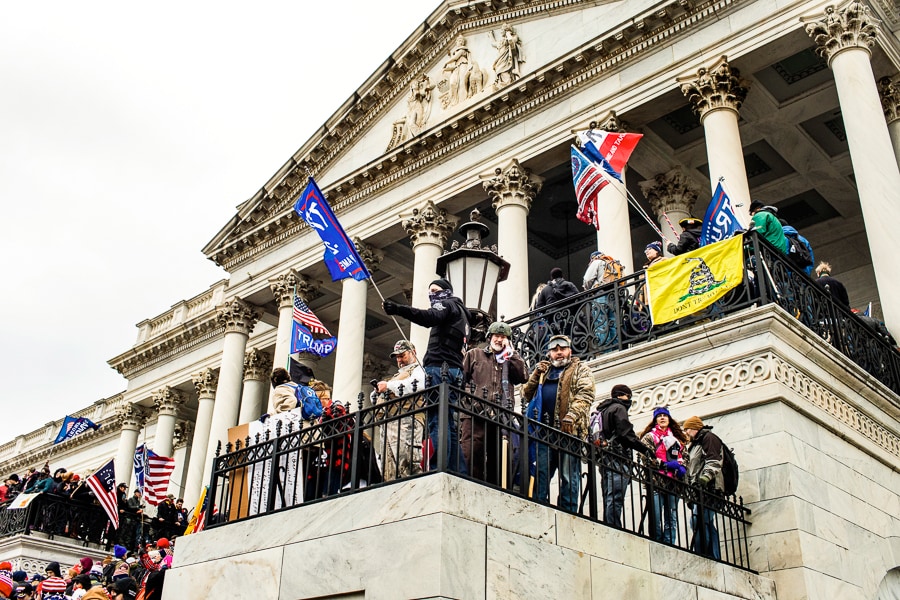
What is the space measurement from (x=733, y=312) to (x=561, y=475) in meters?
4.77

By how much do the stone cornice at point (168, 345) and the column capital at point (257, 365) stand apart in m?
2.55

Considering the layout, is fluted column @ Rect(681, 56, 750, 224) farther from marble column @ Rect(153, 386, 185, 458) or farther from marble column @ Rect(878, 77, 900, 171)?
marble column @ Rect(153, 386, 185, 458)

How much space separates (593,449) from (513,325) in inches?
259

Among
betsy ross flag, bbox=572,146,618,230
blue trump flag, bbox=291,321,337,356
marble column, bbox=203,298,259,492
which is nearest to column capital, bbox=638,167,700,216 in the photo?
betsy ross flag, bbox=572,146,618,230

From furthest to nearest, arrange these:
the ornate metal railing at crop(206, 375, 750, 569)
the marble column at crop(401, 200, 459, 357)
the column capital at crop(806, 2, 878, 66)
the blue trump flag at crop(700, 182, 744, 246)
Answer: the marble column at crop(401, 200, 459, 357) < the column capital at crop(806, 2, 878, 66) < the blue trump flag at crop(700, 182, 744, 246) < the ornate metal railing at crop(206, 375, 750, 569)

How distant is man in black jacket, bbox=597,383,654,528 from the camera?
791cm

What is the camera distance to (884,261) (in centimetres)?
1426

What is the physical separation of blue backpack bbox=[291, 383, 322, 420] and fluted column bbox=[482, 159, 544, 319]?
33.8 feet

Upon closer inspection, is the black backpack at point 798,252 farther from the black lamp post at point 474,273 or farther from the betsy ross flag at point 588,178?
the black lamp post at point 474,273

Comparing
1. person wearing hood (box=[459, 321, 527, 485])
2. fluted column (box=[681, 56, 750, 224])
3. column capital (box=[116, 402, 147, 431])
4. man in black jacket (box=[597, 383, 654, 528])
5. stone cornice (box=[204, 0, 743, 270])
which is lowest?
man in black jacket (box=[597, 383, 654, 528])

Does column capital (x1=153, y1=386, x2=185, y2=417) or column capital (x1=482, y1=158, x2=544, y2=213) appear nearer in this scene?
column capital (x1=482, y1=158, x2=544, y2=213)

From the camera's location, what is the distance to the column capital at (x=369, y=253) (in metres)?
26.2

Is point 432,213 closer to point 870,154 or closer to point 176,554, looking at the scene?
point 870,154

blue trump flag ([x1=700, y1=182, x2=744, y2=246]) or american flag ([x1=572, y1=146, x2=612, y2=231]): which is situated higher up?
american flag ([x1=572, y1=146, x2=612, y2=231])
